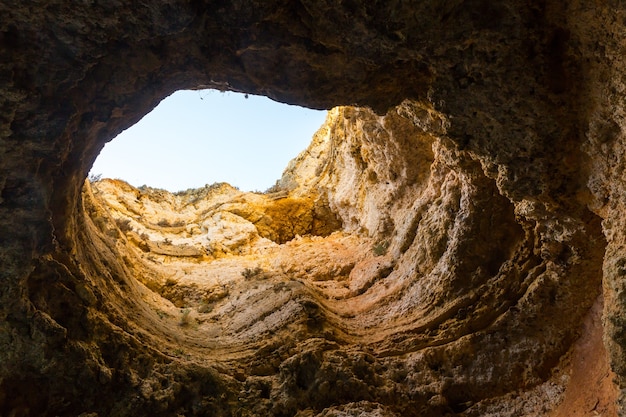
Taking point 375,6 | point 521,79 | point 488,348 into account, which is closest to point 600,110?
point 521,79

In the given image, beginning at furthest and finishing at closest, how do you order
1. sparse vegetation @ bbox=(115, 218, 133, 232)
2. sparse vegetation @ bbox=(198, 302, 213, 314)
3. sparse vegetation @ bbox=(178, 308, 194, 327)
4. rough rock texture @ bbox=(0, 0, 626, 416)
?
sparse vegetation @ bbox=(115, 218, 133, 232) < sparse vegetation @ bbox=(198, 302, 213, 314) < sparse vegetation @ bbox=(178, 308, 194, 327) < rough rock texture @ bbox=(0, 0, 626, 416)

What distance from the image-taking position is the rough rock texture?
Result: 152 inches

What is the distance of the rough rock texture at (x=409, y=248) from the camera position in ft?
12.7

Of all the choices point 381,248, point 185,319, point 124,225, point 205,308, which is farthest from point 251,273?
point 124,225

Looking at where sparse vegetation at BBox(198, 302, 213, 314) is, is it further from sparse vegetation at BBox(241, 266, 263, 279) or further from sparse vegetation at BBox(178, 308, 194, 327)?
sparse vegetation at BBox(241, 266, 263, 279)

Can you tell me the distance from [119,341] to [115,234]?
377 centimetres

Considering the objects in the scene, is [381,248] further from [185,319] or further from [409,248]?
[185,319]

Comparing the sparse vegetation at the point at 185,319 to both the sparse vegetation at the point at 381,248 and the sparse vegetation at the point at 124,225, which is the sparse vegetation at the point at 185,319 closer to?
the sparse vegetation at the point at 124,225

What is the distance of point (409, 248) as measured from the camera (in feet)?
26.3

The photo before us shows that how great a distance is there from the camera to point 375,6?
3760 mm

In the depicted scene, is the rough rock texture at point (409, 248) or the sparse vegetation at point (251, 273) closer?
the rough rock texture at point (409, 248)

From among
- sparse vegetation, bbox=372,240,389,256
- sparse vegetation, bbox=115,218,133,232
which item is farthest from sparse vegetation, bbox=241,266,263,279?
sparse vegetation, bbox=115,218,133,232

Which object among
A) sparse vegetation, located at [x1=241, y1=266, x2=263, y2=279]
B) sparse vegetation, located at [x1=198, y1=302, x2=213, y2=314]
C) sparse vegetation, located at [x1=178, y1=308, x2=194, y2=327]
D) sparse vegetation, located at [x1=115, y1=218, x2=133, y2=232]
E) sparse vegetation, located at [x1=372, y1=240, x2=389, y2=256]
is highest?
sparse vegetation, located at [x1=372, y1=240, x2=389, y2=256]

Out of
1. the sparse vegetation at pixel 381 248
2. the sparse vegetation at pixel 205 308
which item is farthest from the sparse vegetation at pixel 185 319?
the sparse vegetation at pixel 381 248
